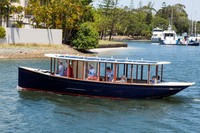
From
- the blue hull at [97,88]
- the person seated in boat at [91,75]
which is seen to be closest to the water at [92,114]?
the blue hull at [97,88]

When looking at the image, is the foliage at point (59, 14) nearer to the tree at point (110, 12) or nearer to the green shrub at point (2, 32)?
the green shrub at point (2, 32)

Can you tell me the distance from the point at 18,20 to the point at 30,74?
44.1 metres

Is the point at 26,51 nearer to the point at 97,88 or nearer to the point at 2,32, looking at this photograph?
the point at 2,32

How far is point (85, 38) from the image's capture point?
230 feet

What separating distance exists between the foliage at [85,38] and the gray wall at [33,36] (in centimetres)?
358

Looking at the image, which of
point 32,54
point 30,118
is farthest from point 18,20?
point 30,118

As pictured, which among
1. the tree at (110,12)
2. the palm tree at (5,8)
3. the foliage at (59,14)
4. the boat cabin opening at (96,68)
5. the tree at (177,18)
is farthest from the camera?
the tree at (177,18)

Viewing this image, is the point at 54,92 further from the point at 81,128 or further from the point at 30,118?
the point at 81,128

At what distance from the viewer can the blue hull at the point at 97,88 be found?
88.1 ft

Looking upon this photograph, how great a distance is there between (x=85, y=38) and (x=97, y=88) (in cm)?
4346

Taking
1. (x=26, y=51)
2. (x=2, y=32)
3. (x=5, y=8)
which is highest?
(x=5, y=8)

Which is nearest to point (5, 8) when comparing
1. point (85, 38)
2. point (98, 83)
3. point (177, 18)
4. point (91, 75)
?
point (85, 38)

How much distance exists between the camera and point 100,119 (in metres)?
22.5

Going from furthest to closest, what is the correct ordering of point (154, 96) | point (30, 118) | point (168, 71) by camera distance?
point (168, 71) < point (154, 96) < point (30, 118)
